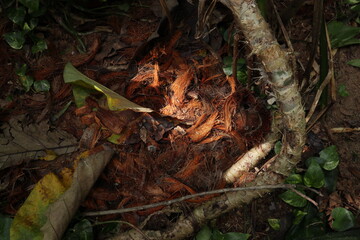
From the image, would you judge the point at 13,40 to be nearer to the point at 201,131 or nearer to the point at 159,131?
the point at 159,131

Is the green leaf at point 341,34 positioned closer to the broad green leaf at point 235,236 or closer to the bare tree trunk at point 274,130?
the bare tree trunk at point 274,130

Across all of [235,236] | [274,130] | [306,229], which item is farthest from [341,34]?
[235,236]

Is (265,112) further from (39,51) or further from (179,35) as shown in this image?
(39,51)

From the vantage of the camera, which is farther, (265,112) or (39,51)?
(39,51)

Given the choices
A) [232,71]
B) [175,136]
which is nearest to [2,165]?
[175,136]

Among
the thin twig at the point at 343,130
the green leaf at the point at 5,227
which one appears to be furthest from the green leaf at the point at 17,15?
the thin twig at the point at 343,130

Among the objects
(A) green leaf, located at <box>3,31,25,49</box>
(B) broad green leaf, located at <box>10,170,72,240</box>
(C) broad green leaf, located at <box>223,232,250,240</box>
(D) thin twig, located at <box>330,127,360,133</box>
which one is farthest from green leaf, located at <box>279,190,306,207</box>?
(A) green leaf, located at <box>3,31,25,49</box>
